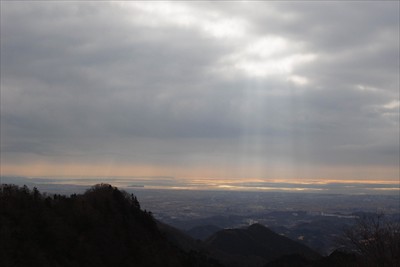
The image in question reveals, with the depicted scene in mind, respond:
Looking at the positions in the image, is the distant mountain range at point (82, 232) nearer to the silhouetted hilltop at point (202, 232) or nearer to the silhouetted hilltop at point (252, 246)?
the silhouetted hilltop at point (252, 246)

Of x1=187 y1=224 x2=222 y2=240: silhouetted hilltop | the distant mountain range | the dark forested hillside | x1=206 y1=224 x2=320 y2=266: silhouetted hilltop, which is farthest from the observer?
x1=187 y1=224 x2=222 y2=240: silhouetted hilltop

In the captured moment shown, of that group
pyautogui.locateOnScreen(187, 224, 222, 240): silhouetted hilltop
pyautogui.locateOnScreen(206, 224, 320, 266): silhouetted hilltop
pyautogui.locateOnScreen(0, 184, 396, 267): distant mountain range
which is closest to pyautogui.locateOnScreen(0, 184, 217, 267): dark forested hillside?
pyautogui.locateOnScreen(0, 184, 396, 267): distant mountain range

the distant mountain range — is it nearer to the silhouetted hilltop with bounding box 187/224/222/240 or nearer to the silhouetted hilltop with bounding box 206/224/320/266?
the silhouetted hilltop with bounding box 206/224/320/266

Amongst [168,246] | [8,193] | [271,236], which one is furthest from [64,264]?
[271,236]

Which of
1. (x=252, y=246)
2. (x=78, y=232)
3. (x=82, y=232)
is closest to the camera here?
(x=78, y=232)

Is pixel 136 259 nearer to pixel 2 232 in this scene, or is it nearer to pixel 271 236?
pixel 2 232

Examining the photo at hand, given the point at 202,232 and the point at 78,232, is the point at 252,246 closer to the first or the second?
the point at 202,232

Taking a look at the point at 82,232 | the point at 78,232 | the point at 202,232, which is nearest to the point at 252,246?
the point at 202,232

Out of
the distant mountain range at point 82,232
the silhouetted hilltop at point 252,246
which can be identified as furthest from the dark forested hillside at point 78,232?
the silhouetted hilltop at point 252,246
